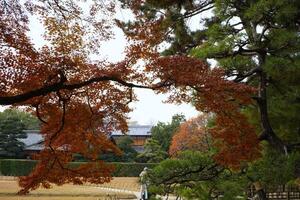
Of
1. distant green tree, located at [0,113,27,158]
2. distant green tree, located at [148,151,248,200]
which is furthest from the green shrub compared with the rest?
distant green tree, located at [148,151,248,200]

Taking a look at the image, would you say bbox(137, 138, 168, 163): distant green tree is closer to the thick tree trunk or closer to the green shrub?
the green shrub

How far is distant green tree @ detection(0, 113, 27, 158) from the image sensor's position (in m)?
37.8

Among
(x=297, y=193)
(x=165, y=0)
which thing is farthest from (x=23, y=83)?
(x=297, y=193)

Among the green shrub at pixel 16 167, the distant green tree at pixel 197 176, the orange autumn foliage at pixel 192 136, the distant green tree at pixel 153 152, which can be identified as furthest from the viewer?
the distant green tree at pixel 153 152

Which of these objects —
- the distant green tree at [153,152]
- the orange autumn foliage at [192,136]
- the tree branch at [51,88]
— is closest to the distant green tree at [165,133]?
the distant green tree at [153,152]

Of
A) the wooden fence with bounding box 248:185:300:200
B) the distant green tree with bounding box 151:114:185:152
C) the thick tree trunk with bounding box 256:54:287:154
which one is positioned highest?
the distant green tree with bounding box 151:114:185:152

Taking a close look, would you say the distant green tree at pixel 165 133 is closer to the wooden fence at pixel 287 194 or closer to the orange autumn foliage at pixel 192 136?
the orange autumn foliage at pixel 192 136

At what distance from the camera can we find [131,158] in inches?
1646

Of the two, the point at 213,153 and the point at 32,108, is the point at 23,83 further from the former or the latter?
the point at 213,153

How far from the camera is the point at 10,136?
38719mm

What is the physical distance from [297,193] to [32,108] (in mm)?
13121

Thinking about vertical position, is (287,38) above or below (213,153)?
above

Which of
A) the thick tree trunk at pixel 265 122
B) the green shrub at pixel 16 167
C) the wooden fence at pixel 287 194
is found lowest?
the wooden fence at pixel 287 194

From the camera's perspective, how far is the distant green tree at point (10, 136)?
124 feet
